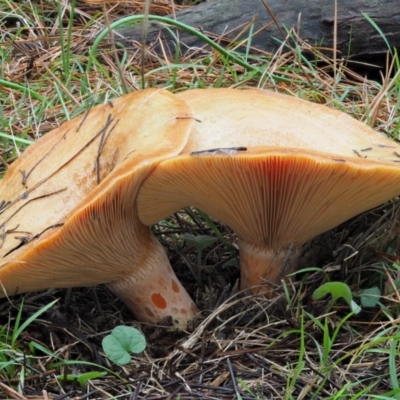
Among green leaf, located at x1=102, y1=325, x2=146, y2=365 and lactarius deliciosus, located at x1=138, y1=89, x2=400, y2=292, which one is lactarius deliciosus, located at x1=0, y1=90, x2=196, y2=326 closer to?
lactarius deliciosus, located at x1=138, y1=89, x2=400, y2=292

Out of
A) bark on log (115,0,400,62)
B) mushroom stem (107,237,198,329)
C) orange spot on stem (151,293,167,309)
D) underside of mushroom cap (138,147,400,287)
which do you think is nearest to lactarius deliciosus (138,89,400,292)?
underside of mushroom cap (138,147,400,287)

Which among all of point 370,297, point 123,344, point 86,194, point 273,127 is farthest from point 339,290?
point 86,194

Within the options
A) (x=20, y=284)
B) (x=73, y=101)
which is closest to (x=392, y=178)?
(x=20, y=284)

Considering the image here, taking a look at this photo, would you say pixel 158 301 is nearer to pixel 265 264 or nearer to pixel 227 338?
pixel 227 338

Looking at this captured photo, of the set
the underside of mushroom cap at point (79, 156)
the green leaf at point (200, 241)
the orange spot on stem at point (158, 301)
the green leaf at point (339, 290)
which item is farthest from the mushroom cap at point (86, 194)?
the green leaf at point (339, 290)

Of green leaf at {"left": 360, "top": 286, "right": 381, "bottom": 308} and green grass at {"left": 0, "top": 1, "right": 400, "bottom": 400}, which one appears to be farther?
green leaf at {"left": 360, "top": 286, "right": 381, "bottom": 308}

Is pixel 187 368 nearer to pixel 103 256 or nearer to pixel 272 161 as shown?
pixel 103 256

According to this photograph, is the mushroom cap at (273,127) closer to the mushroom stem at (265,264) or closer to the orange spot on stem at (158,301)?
the mushroom stem at (265,264)
